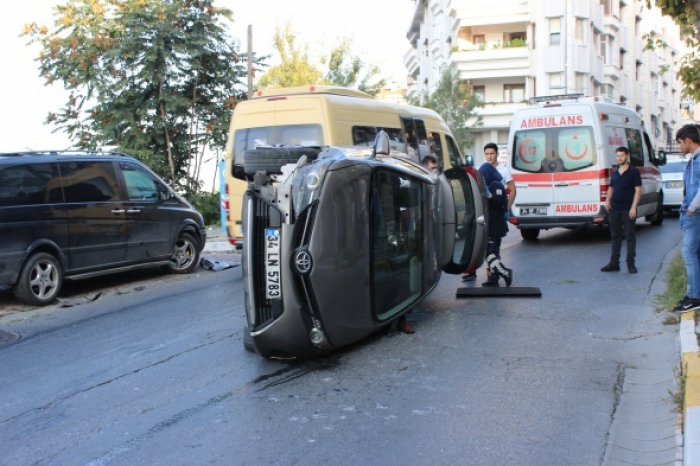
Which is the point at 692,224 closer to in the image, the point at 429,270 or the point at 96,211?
the point at 429,270

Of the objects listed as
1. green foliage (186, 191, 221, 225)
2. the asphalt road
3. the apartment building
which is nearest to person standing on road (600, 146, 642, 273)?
the asphalt road

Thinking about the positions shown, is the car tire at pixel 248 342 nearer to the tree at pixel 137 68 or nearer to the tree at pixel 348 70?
the tree at pixel 137 68

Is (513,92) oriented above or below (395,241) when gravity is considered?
above

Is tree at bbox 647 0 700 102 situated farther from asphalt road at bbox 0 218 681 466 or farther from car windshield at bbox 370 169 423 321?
car windshield at bbox 370 169 423 321

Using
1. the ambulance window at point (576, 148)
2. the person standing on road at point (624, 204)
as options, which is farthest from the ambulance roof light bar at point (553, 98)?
the person standing on road at point (624, 204)

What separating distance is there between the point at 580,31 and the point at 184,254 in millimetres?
40412

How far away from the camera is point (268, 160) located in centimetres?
635

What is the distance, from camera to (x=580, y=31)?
152ft

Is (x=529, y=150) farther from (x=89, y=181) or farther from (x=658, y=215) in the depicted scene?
(x=89, y=181)

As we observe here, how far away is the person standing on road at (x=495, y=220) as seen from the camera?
30.9 feet

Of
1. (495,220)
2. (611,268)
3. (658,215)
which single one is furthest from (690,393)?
(658,215)

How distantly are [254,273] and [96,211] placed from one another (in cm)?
541

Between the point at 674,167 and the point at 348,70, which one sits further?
the point at 348,70

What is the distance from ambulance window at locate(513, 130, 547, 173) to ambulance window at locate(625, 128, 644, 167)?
2.14 metres
